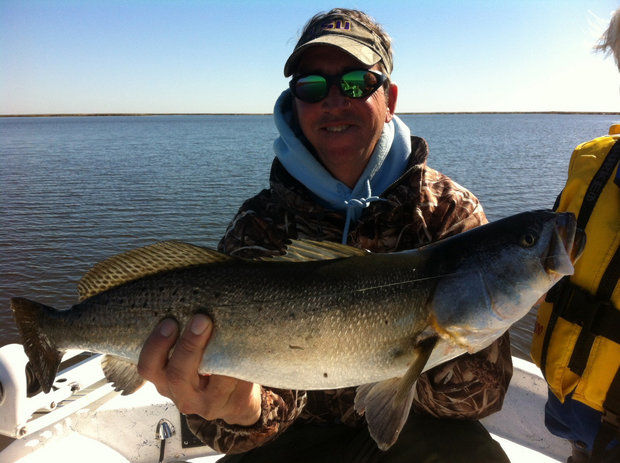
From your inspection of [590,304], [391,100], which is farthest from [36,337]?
[590,304]

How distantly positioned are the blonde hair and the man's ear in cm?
164

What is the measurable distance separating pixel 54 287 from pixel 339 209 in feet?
36.2

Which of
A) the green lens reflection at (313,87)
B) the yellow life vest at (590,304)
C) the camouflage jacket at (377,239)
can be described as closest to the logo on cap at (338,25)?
the green lens reflection at (313,87)

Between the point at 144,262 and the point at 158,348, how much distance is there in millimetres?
530

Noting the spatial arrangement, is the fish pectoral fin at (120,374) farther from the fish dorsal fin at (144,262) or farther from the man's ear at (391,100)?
the man's ear at (391,100)

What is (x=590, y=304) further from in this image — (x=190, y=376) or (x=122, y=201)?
(x=122, y=201)

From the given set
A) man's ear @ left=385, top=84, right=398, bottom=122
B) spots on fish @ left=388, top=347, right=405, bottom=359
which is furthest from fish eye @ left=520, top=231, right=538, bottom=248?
man's ear @ left=385, top=84, right=398, bottom=122

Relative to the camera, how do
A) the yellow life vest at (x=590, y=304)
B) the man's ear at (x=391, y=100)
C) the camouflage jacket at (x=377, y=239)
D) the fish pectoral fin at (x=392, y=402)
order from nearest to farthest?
the fish pectoral fin at (x=392, y=402) < the yellow life vest at (x=590, y=304) < the camouflage jacket at (x=377, y=239) < the man's ear at (x=391, y=100)

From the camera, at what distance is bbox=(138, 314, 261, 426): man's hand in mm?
2350

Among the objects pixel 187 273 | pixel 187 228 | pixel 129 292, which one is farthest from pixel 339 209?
pixel 187 228

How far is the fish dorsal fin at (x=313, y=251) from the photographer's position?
248 cm

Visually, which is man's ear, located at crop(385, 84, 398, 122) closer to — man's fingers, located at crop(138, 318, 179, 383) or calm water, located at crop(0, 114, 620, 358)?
man's fingers, located at crop(138, 318, 179, 383)

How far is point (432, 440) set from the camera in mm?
3098

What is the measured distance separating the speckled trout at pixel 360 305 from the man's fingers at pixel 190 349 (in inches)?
2.1
